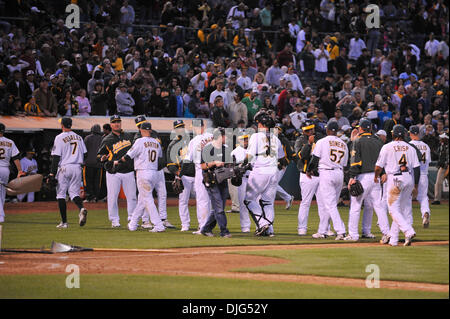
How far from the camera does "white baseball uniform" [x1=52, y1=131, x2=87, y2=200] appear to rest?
643 inches

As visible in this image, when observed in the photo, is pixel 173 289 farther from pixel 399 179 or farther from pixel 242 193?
pixel 242 193

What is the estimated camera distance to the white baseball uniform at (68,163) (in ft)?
53.6

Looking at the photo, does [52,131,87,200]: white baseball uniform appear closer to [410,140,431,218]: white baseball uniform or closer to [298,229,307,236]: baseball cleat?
[298,229,307,236]: baseball cleat

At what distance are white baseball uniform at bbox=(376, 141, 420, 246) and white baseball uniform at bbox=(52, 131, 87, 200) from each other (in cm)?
630

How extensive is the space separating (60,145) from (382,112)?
12715mm

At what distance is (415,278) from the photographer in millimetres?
10688

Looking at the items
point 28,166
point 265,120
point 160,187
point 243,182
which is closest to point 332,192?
point 265,120

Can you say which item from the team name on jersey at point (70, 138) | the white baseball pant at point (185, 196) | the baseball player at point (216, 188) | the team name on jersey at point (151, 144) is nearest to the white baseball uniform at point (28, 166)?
the team name on jersey at point (70, 138)

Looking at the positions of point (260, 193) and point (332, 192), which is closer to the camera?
point (332, 192)

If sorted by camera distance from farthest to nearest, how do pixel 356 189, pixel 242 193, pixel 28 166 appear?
pixel 28 166 → pixel 242 193 → pixel 356 189

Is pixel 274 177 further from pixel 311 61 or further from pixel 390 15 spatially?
pixel 390 15

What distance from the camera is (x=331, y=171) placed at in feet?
48.8

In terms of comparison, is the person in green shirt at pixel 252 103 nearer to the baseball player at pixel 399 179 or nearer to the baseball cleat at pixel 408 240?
the baseball player at pixel 399 179

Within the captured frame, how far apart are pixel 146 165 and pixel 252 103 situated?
8396 mm
